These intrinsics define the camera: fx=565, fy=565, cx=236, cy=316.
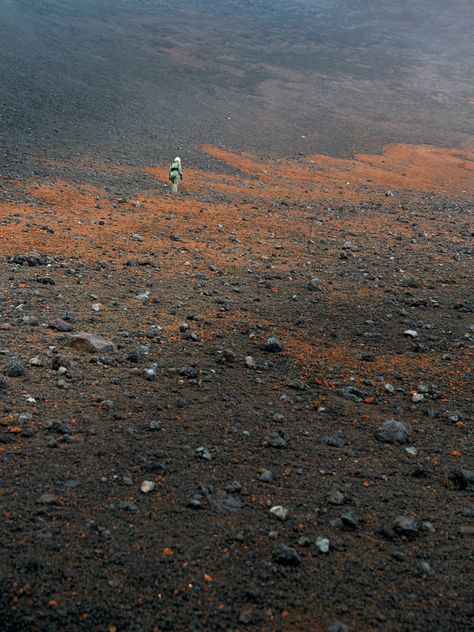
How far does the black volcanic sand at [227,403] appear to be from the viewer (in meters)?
2.88

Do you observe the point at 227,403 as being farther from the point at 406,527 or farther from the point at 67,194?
the point at 67,194

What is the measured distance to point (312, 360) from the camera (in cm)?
538

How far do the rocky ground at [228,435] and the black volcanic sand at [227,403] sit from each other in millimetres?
16

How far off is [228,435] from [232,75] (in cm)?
3018

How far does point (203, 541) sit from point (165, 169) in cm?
1207

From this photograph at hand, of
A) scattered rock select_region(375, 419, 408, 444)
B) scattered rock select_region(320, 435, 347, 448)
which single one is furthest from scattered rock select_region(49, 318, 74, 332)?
scattered rock select_region(375, 419, 408, 444)

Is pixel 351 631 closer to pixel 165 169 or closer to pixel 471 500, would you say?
pixel 471 500

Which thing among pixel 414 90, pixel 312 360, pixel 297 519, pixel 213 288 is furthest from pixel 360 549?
pixel 414 90

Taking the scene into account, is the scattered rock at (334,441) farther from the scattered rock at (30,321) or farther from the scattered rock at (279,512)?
the scattered rock at (30,321)

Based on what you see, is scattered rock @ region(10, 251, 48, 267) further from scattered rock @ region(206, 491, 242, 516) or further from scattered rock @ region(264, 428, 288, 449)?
scattered rock @ region(206, 491, 242, 516)

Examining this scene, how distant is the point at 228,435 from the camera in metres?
4.07

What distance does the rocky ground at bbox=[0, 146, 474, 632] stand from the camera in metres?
2.85

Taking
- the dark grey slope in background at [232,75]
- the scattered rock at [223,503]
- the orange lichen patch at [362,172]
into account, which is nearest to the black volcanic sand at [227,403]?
the scattered rock at [223,503]

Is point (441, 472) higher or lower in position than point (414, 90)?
lower
